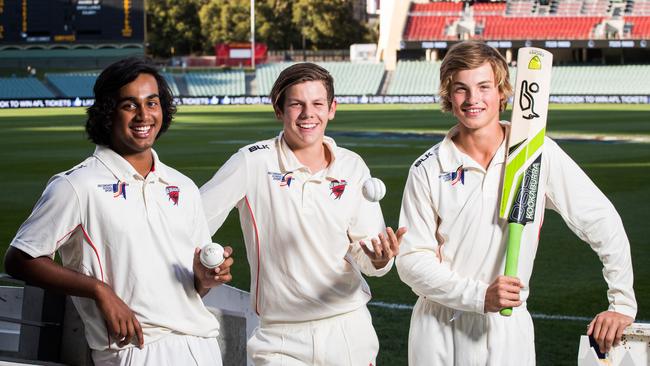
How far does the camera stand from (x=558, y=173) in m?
3.79

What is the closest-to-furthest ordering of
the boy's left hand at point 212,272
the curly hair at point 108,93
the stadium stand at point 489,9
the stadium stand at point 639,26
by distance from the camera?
the boy's left hand at point 212,272
the curly hair at point 108,93
the stadium stand at point 639,26
the stadium stand at point 489,9

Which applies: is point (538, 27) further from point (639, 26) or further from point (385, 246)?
point (385, 246)

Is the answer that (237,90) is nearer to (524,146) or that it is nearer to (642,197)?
(642,197)

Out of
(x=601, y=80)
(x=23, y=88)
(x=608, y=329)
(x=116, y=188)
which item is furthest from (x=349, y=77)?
(x=116, y=188)

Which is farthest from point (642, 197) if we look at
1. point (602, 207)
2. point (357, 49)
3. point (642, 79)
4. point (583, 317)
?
point (357, 49)

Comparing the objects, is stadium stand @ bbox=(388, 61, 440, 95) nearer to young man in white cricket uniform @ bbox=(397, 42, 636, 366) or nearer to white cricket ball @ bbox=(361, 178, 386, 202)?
young man in white cricket uniform @ bbox=(397, 42, 636, 366)

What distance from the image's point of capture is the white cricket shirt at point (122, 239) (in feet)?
10.9

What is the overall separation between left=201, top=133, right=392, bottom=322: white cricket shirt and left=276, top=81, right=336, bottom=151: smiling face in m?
0.11

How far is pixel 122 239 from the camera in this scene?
3.36 m

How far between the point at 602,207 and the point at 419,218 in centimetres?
63

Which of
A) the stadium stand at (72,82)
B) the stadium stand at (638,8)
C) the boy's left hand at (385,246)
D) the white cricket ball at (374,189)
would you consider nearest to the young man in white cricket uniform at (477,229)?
the boy's left hand at (385,246)

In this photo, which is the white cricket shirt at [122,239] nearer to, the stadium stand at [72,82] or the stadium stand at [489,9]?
the stadium stand at [72,82]

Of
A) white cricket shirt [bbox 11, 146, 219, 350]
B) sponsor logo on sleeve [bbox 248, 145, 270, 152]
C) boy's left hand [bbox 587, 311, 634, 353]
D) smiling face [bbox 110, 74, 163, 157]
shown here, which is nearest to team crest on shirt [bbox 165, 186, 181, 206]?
white cricket shirt [bbox 11, 146, 219, 350]

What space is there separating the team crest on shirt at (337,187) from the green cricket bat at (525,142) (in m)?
0.62
